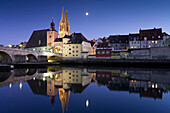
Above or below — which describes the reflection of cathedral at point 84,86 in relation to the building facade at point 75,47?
below

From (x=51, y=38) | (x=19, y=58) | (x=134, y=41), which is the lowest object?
(x=19, y=58)

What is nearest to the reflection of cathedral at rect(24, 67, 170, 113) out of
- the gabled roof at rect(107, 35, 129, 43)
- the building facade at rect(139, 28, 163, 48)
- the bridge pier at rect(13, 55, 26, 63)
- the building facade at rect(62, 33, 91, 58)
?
the bridge pier at rect(13, 55, 26, 63)

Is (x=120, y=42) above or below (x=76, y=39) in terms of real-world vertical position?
below

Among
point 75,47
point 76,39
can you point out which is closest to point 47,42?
point 76,39

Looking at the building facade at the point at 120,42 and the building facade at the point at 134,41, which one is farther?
the building facade at the point at 120,42

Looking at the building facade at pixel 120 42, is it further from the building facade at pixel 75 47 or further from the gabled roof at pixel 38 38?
the gabled roof at pixel 38 38

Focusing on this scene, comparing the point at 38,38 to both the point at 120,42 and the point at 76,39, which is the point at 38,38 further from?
the point at 120,42

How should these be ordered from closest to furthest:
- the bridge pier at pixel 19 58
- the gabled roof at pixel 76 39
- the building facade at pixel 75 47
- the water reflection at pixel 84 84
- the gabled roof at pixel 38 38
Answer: the water reflection at pixel 84 84, the bridge pier at pixel 19 58, the building facade at pixel 75 47, the gabled roof at pixel 76 39, the gabled roof at pixel 38 38

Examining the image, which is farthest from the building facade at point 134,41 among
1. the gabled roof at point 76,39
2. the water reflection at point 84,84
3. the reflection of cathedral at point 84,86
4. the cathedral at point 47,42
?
the reflection of cathedral at point 84,86

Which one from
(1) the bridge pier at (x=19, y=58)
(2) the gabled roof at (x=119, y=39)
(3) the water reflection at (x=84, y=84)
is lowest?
(3) the water reflection at (x=84, y=84)

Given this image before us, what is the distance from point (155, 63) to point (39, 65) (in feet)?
125

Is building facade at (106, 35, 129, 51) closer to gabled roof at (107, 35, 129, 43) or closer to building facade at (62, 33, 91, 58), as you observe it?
gabled roof at (107, 35, 129, 43)

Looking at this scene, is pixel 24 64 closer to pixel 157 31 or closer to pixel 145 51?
pixel 145 51

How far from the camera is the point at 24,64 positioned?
41.9 metres
